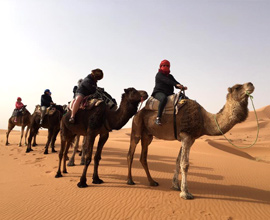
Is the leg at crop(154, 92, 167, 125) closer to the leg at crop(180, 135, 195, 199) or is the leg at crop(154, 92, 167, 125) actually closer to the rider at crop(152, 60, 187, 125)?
the rider at crop(152, 60, 187, 125)

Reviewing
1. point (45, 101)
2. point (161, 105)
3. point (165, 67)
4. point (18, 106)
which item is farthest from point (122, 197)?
point (18, 106)

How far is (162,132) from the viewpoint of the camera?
6148 millimetres

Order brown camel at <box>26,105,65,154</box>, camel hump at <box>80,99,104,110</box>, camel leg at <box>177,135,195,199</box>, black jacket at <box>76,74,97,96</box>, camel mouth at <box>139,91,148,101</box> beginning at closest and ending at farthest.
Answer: camel leg at <box>177,135,195,199</box> → camel mouth at <box>139,91,148,101</box> → camel hump at <box>80,99,104,110</box> → black jacket at <box>76,74,97,96</box> → brown camel at <box>26,105,65,154</box>

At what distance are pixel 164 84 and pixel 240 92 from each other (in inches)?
82.5

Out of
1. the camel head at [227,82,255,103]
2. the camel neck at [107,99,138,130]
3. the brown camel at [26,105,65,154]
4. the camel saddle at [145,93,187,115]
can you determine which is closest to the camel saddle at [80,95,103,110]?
the camel neck at [107,99,138,130]

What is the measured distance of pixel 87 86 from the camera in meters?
6.82

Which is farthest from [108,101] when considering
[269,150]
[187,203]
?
[269,150]

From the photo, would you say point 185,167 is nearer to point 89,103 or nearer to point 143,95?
point 143,95

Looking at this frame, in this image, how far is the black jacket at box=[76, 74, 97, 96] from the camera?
22.4 feet

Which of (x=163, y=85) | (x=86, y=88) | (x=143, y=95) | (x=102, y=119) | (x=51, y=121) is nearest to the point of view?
(x=143, y=95)

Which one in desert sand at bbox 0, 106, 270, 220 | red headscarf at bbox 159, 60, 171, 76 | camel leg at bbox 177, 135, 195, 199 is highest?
red headscarf at bbox 159, 60, 171, 76

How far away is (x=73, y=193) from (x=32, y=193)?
43.9 inches

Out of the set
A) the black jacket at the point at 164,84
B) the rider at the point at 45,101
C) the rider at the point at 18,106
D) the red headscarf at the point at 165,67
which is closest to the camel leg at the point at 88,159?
the black jacket at the point at 164,84

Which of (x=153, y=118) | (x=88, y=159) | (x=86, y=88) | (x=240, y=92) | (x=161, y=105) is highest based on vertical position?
(x=240, y=92)
